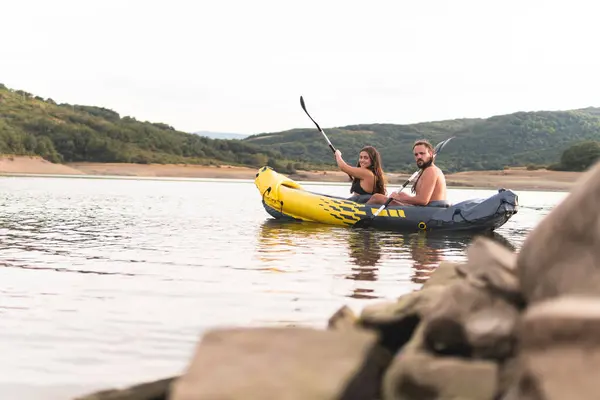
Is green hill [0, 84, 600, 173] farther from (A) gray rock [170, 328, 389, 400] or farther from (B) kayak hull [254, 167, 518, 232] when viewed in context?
(A) gray rock [170, 328, 389, 400]

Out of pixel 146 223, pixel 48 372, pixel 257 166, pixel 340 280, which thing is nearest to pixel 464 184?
pixel 257 166

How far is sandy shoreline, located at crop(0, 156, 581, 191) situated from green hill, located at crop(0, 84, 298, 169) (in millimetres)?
1877

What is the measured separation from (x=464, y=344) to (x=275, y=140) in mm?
124522

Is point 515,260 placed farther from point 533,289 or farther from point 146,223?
point 146,223

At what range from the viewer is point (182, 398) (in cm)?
290

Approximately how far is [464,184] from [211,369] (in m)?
58.1

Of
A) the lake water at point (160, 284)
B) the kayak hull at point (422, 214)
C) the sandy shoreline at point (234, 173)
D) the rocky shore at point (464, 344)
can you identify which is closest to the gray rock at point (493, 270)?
the rocky shore at point (464, 344)

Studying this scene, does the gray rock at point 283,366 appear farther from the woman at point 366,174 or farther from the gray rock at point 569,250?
the woman at point 366,174

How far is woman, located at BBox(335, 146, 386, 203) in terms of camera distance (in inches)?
572

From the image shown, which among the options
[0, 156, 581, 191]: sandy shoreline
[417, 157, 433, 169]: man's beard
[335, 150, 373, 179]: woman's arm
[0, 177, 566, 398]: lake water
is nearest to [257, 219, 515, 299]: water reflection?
[0, 177, 566, 398]: lake water

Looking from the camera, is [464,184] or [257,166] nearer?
[464,184]

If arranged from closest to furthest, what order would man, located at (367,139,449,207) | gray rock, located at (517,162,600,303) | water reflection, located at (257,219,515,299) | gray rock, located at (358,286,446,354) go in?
1. gray rock, located at (517,162,600,303)
2. gray rock, located at (358,286,446,354)
3. water reflection, located at (257,219,515,299)
4. man, located at (367,139,449,207)

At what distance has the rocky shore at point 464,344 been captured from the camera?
2.75 meters

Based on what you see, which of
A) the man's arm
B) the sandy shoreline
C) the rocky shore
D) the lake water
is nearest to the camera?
the rocky shore
